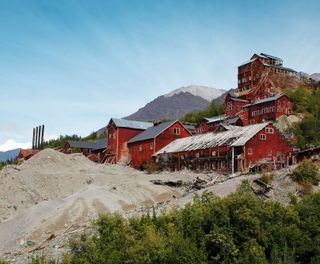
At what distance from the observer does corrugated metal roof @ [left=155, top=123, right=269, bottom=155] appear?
50.2 metres

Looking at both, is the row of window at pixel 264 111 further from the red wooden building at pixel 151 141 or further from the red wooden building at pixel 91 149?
the red wooden building at pixel 91 149

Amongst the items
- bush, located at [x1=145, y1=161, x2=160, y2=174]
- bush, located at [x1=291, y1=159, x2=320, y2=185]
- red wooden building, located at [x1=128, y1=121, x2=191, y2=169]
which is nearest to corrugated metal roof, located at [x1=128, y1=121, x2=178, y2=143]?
red wooden building, located at [x1=128, y1=121, x2=191, y2=169]

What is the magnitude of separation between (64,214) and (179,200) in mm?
9823

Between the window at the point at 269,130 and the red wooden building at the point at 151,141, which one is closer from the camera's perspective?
the window at the point at 269,130

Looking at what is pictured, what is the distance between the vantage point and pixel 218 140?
53.3 meters

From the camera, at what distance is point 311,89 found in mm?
82000

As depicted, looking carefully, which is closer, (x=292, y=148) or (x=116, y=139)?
(x=292, y=148)

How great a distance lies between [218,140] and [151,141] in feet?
44.4

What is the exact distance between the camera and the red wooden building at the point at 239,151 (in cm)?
4872

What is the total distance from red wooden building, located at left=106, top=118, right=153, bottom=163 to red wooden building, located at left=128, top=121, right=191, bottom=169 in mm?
1640

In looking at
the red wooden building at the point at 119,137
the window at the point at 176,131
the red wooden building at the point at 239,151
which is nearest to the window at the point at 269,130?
the red wooden building at the point at 239,151

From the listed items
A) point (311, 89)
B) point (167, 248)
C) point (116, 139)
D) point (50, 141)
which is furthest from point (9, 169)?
point (50, 141)

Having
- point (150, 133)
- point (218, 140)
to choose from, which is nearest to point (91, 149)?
point (150, 133)

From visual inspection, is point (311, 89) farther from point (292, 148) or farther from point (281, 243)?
point (281, 243)
